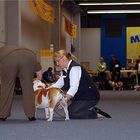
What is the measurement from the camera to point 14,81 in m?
7.41

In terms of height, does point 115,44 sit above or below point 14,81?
above

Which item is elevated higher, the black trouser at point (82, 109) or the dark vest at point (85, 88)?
the dark vest at point (85, 88)

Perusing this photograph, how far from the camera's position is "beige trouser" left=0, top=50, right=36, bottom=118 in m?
7.36

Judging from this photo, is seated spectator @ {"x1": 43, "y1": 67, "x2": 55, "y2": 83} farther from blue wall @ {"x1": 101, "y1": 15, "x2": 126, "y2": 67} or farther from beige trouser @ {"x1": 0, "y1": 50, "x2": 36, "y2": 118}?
blue wall @ {"x1": 101, "y1": 15, "x2": 126, "y2": 67}

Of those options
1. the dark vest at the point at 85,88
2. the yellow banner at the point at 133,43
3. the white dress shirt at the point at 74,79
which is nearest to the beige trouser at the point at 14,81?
the white dress shirt at the point at 74,79

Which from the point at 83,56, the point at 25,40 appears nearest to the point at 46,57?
the point at 25,40

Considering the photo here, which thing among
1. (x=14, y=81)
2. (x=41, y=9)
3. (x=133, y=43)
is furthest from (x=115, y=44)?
(x=14, y=81)

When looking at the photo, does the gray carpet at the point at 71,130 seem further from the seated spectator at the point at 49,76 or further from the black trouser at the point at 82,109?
the seated spectator at the point at 49,76

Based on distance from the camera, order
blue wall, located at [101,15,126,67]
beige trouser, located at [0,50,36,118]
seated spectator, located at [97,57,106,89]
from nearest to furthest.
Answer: beige trouser, located at [0,50,36,118] < seated spectator, located at [97,57,106,89] < blue wall, located at [101,15,126,67]

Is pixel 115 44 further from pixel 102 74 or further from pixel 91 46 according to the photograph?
pixel 102 74

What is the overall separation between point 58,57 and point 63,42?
2072 centimetres

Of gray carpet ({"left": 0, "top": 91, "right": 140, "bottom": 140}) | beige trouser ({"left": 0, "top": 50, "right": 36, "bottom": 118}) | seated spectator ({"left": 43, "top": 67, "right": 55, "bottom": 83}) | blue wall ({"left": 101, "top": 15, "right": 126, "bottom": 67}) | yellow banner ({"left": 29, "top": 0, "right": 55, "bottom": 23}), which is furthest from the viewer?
blue wall ({"left": 101, "top": 15, "right": 126, "bottom": 67})

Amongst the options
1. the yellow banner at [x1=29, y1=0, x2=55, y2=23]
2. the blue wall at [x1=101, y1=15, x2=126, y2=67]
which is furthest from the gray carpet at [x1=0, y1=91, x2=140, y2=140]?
the blue wall at [x1=101, y1=15, x2=126, y2=67]

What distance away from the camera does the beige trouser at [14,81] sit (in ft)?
24.1
